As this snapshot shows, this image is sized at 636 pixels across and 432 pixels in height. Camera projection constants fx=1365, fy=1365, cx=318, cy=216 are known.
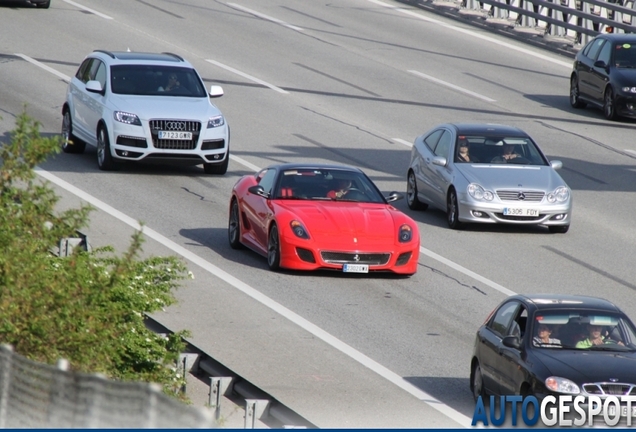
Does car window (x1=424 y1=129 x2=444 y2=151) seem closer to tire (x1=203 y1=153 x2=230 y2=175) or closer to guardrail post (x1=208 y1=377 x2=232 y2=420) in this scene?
tire (x1=203 y1=153 x2=230 y2=175)

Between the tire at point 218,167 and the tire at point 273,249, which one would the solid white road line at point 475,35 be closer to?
the tire at point 218,167

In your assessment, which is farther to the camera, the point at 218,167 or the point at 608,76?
the point at 608,76

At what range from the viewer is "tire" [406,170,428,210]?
72.8ft

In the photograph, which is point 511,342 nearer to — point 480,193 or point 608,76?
point 480,193

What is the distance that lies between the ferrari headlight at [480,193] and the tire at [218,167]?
496cm

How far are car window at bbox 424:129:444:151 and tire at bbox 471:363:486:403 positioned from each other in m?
9.92

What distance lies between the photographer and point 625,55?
105ft

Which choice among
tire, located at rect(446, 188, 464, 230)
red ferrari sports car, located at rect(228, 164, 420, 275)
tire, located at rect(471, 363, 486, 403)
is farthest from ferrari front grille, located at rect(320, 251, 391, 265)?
tire, located at rect(471, 363, 486, 403)

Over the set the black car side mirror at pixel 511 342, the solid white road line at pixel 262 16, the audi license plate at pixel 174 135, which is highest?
the black car side mirror at pixel 511 342

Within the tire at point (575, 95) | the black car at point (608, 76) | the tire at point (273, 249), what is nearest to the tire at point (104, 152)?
the tire at point (273, 249)

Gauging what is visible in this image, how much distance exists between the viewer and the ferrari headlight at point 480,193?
20453 mm

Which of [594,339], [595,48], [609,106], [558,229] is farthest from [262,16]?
[594,339]

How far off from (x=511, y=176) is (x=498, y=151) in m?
0.78

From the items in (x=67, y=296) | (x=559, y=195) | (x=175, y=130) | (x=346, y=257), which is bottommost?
(x=175, y=130)
